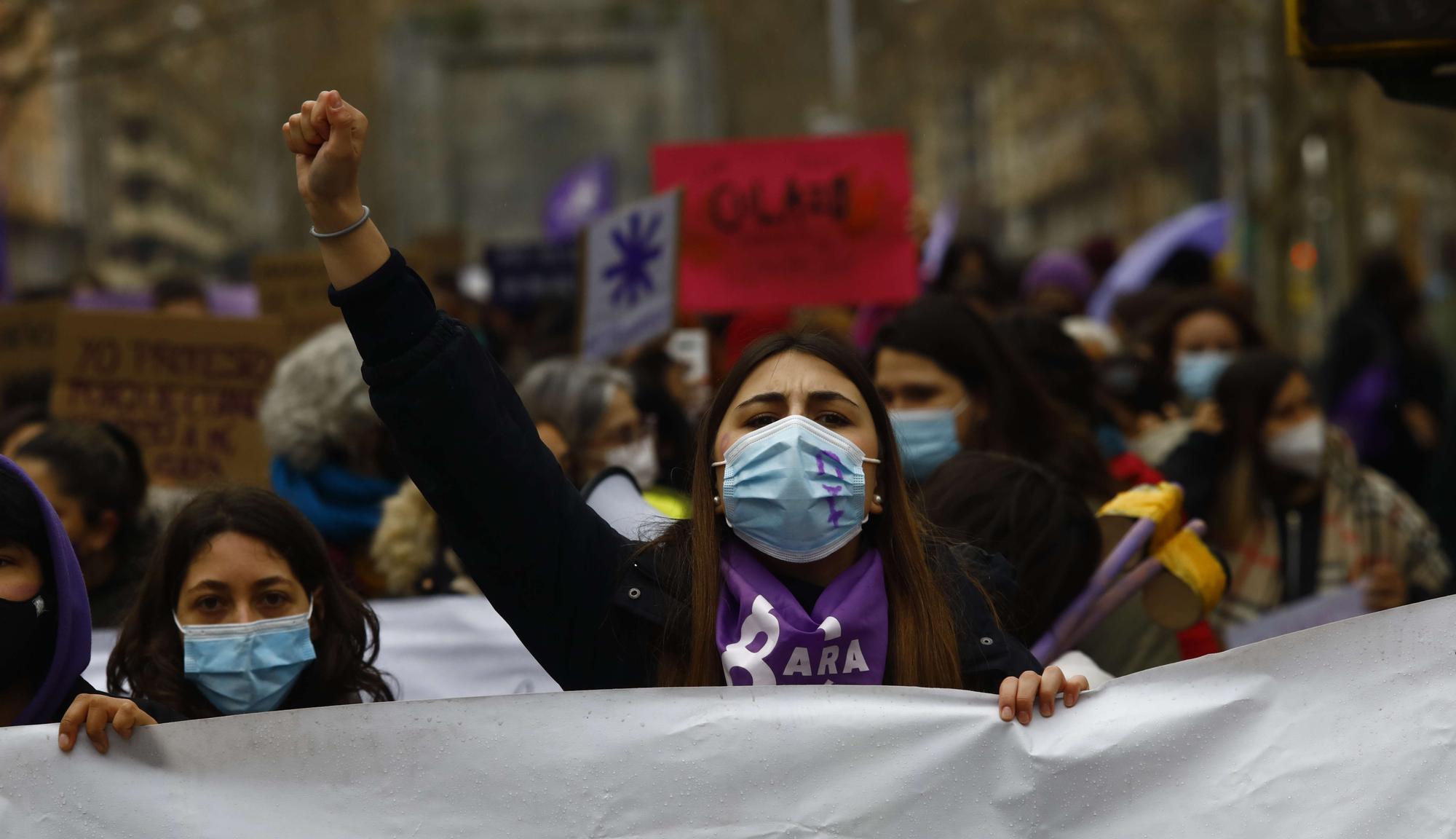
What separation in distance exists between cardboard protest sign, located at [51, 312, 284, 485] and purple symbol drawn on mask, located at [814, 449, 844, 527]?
3.37 m

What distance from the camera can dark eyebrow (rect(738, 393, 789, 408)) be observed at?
2.89 metres

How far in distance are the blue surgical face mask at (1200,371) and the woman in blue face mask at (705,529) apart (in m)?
3.61

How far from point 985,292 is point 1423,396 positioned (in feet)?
8.27

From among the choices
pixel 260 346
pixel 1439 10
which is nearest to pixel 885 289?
pixel 260 346

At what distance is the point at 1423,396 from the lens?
882 cm

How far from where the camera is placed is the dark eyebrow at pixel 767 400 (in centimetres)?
289

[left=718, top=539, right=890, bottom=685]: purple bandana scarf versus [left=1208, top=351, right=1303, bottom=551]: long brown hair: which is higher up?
[left=718, top=539, right=890, bottom=685]: purple bandana scarf

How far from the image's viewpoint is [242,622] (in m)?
3.16

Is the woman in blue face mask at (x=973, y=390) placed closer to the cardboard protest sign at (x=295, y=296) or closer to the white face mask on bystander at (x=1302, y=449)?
the white face mask on bystander at (x=1302, y=449)

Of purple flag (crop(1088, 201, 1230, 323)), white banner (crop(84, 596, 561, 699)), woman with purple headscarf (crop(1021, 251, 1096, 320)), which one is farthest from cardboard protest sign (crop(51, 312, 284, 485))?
purple flag (crop(1088, 201, 1230, 323))

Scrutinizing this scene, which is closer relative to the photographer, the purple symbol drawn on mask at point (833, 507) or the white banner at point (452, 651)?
the purple symbol drawn on mask at point (833, 507)

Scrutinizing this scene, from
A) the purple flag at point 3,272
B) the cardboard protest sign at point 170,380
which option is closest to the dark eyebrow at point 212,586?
the cardboard protest sign at point 170,380

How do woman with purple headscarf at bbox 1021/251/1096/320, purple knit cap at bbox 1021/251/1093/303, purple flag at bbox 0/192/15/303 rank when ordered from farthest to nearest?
purple knit cap at bbox 1021/251/1093/303 < purple flag at bbox 0/192/15/303 < woman with purple headscarf at bbox 1021/251/1096/320

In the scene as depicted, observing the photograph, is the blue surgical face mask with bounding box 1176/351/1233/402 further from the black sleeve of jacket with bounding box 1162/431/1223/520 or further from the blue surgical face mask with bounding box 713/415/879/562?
the blue surgical face mask with bounding box 713/415/879/562
